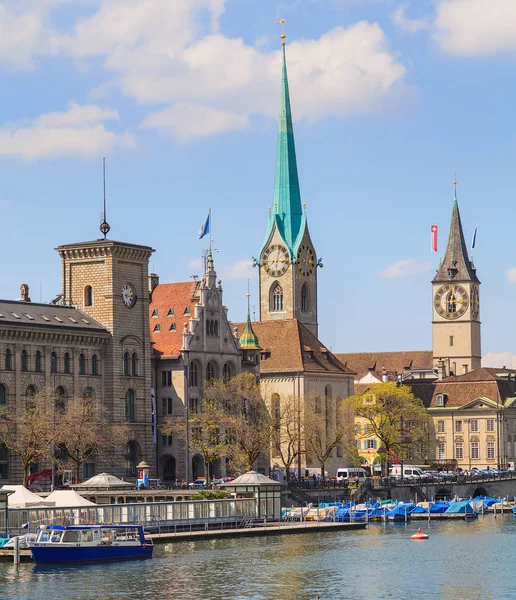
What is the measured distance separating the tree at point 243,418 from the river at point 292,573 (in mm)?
32715

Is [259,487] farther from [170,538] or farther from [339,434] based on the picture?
[339,434]

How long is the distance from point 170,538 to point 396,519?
117 feet

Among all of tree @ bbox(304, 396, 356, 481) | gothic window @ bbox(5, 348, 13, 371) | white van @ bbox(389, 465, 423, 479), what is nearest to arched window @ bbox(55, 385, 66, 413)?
gothic window @ bbox(5, 348, 13, 371)

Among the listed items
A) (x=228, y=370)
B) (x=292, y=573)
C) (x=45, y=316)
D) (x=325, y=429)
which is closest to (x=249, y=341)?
(x=228, y=370)

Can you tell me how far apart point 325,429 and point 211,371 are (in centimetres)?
1476

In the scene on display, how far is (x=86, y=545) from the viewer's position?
10300cm

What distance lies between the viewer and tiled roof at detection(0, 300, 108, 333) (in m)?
146

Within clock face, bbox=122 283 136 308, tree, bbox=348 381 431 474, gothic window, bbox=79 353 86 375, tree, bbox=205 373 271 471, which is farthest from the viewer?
tree, bbox=348 381 431 474

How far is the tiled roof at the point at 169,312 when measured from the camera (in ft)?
541

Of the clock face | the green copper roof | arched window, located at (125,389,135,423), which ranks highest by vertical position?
the clock face

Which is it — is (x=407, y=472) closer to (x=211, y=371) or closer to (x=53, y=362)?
(x=211, y=371)

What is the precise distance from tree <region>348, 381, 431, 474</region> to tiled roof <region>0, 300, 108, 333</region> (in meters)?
37.2

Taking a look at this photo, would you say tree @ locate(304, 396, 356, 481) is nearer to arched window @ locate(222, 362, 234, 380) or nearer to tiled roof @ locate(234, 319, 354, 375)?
tiled roof @ locate(234, 319, 354, 375)

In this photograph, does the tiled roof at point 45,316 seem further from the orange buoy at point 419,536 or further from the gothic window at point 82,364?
the orange buoy at point 419,536
